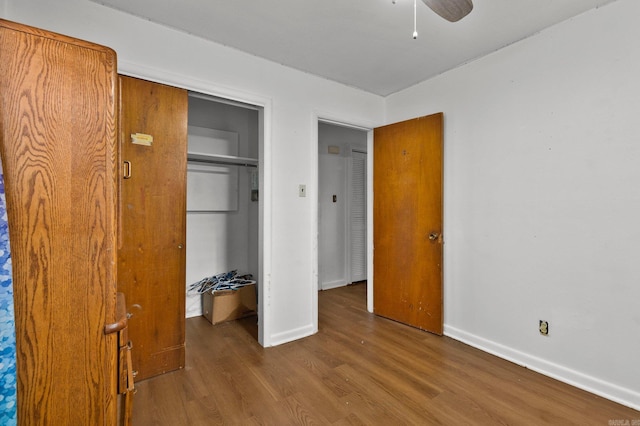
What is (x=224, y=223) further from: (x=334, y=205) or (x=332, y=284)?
(x=332, y=284)

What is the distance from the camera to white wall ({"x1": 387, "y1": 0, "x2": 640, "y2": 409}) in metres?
1.83

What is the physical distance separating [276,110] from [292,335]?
77.8 inches

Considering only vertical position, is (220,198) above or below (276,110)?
below

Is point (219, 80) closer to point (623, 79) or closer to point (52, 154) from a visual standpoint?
point (52, 154)

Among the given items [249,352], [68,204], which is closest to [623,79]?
[68,204]

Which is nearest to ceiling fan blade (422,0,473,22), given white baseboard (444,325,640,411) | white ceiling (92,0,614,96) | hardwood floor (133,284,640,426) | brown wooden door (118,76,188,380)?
white ceiling (92,0,614,96)

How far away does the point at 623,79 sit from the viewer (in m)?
1.82

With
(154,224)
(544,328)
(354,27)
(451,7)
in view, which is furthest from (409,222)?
(154,224)

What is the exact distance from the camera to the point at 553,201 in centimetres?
211

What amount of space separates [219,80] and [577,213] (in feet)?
8.90

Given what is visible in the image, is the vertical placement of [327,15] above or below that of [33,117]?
above

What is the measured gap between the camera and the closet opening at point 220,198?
3.18m

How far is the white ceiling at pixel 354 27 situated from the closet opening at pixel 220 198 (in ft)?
3.22

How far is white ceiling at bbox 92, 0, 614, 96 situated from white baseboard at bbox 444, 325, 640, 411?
7.73 ft
